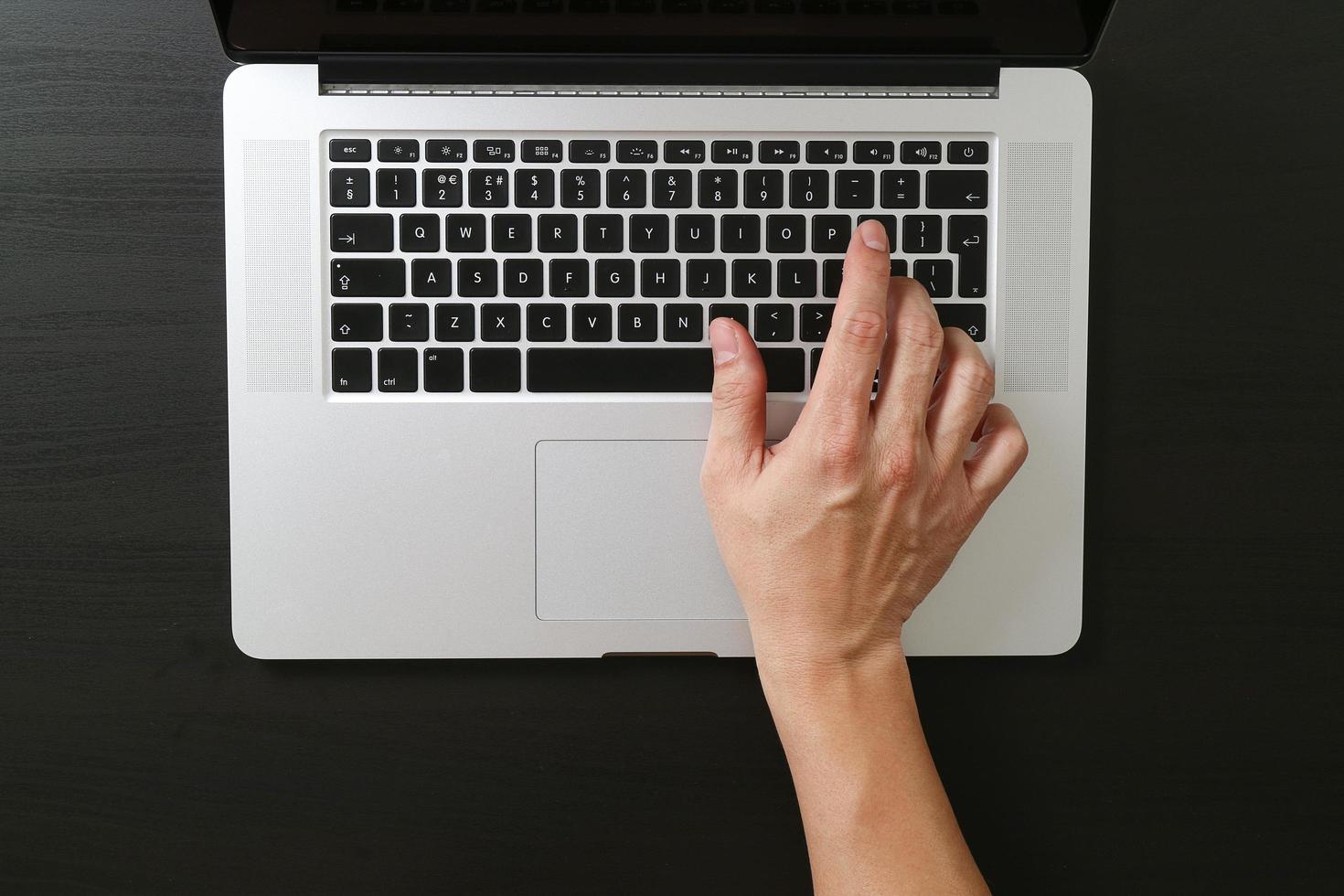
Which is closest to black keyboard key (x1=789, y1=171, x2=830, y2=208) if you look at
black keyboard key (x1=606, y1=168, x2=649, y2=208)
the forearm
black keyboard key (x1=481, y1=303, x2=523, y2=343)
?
black keyboard key (x1=606, y1=168, x2=649, y2=208)

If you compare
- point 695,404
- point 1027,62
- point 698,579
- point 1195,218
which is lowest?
point 698,579

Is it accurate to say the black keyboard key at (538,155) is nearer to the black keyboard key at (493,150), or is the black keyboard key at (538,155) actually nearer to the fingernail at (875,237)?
the black keyboard key at (493,150)

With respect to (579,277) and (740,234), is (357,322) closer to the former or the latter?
(579,277)

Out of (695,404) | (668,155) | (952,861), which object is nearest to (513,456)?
(695,404)

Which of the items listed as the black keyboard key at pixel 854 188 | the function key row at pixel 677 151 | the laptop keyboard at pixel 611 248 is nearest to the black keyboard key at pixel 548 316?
the laptop keyboard at pixel 611 248

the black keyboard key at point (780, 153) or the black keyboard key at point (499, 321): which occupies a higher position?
the black keyboard key at point (780, 153)

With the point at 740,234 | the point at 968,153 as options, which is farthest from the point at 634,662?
the point at 968,153

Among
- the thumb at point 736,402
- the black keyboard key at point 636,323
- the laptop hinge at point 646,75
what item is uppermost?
the laptop hinge at point 646,75

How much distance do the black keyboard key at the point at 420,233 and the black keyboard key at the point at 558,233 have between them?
0.23ft

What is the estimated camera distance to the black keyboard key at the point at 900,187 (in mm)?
544

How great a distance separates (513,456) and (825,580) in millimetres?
225

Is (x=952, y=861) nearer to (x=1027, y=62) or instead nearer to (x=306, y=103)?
(x=1027, y=62)

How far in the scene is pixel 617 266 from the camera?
1.78 ft

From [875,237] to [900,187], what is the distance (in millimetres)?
62
